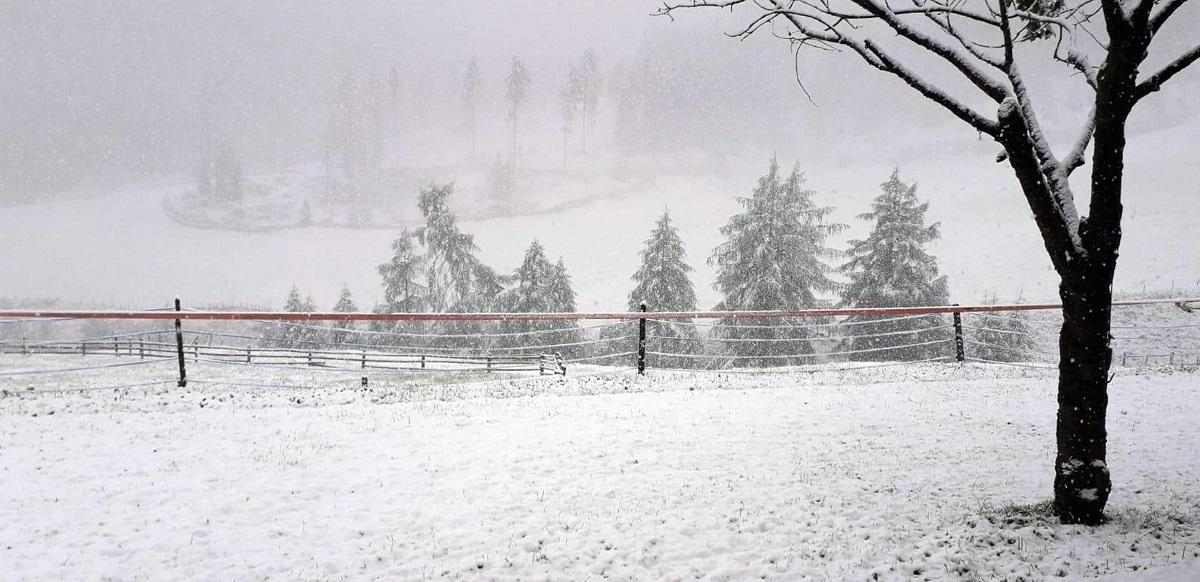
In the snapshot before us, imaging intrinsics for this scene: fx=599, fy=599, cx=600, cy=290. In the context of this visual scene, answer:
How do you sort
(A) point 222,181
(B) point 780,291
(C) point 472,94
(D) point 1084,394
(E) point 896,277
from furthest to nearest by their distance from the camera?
1. (C) point 472,94
2. (A) point 222,181
3. (B) point 780,291
4. (E) point 896,277
5. (D) point 1084,394

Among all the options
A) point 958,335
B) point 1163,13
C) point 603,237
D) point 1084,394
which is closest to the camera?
point 1163,13

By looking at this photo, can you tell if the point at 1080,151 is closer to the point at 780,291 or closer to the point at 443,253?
the point at 780,291

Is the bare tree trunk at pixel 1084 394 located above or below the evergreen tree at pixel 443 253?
below

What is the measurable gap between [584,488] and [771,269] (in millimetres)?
20845

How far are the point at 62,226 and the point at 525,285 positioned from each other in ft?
287

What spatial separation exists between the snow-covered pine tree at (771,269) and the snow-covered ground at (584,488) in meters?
15.8

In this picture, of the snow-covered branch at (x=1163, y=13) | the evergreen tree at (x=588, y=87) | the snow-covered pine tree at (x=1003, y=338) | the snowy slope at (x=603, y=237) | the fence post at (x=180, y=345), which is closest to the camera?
the snow-covered branch at (x=1163, y=13)

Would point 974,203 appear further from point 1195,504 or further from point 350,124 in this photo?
point 350,124

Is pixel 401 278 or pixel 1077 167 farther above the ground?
pixel 401 278

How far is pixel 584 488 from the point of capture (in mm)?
5344

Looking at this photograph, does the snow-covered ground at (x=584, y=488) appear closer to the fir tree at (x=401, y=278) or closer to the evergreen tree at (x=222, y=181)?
the fir tree at (x=401, y=278)

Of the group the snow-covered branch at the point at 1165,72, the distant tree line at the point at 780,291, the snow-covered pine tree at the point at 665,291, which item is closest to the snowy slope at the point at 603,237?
the distant tree line at the point at 780,291

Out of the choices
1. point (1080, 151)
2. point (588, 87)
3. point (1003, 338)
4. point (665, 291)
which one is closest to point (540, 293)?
point (665, 291)

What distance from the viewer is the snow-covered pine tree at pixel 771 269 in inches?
961
